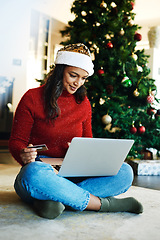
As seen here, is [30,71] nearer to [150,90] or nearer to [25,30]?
[25,30]

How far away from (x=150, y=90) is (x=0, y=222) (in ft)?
6.79

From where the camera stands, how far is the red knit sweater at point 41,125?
4.38 ft

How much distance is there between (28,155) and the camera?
3.80ft

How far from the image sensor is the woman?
1179mm

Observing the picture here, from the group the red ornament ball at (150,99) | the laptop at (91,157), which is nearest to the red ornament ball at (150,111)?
the red ornament ball at (150,99)

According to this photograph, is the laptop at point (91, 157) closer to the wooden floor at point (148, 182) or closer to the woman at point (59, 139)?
the woman at point (59, 139)

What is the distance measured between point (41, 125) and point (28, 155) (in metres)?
0.24

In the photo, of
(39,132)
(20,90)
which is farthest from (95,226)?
(20,90)

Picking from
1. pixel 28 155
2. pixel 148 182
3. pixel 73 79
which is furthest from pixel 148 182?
pixel 28 155

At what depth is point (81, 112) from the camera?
4.95ft

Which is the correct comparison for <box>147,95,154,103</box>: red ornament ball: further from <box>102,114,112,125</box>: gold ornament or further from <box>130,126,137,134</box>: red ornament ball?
<box>102,114,112,125</box>: gold ornament

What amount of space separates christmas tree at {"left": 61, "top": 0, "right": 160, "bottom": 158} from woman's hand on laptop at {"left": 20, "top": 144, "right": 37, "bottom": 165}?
1511 mm

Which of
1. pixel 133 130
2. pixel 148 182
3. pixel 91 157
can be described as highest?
pixel 91 157

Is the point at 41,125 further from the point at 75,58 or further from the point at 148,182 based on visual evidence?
the point at 148,182
